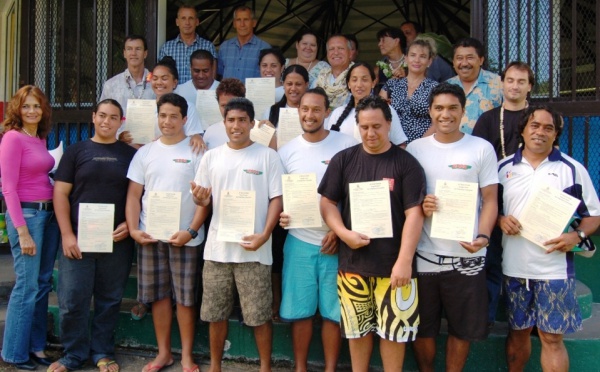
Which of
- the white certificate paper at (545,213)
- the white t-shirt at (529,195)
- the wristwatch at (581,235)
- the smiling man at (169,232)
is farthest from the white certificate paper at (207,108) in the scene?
the wristwatch at (581,235)

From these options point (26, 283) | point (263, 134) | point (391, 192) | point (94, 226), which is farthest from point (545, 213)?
point (26, 283)

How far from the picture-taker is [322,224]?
3836 millimetres

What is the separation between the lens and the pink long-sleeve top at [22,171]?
13.7ft

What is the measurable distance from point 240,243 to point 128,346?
1598 mm

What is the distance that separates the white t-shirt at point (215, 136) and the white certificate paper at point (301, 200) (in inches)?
37.0

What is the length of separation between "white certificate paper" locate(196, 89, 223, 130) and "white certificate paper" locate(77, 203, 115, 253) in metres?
1.12

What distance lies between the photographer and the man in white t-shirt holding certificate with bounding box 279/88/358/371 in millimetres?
3854

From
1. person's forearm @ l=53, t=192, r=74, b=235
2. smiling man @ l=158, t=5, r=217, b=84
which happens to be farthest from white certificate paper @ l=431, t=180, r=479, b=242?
smiling man @ l=158, t=5, r=217, b=84

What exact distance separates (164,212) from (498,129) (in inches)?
88.8

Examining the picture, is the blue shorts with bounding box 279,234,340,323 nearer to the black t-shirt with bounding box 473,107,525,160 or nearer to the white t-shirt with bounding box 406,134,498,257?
the white t-shirt with bounding box 406,134,498,257

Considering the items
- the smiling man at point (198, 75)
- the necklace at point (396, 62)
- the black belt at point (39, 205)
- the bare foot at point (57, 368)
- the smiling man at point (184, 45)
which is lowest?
the bare foot at point (57, 368)

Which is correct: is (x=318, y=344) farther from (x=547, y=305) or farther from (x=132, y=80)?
(x=132, y=80)

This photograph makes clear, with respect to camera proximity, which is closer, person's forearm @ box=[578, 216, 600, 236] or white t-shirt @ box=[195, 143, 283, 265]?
person's forearm @ box=[578, 216, 600, 236]

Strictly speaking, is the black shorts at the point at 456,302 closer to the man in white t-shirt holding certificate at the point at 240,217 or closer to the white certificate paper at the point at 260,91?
the man in white t-shirt holding certificate at the point at 240,217
